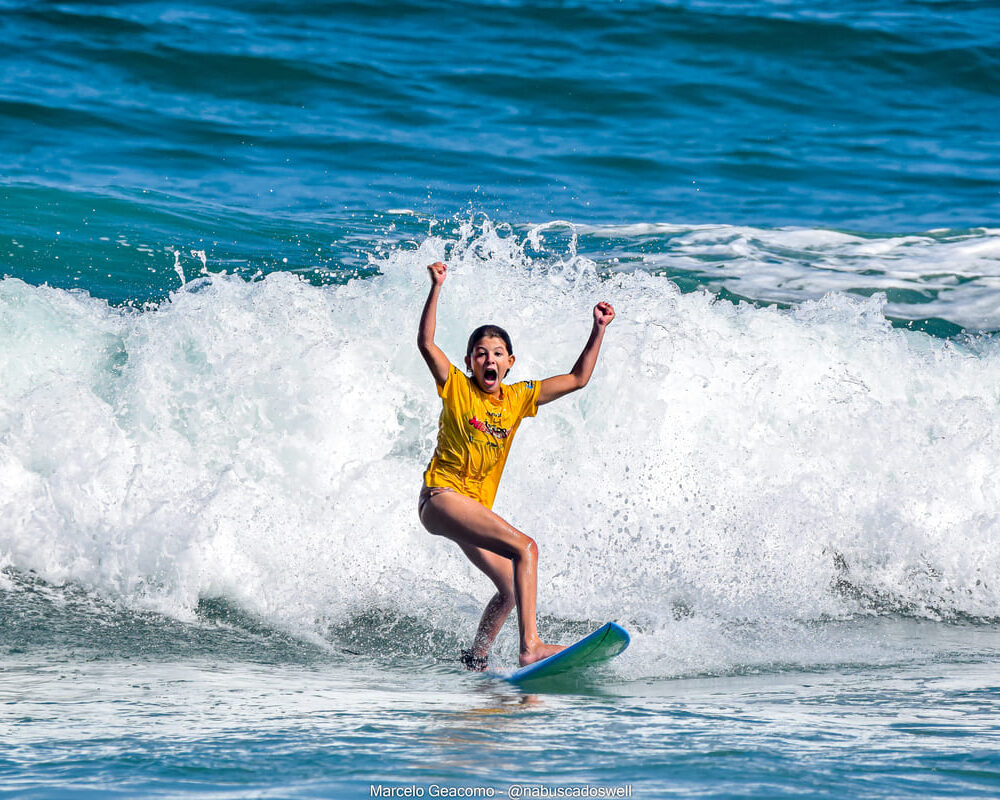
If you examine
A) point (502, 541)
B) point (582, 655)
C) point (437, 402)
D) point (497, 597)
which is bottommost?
point (582, 655)

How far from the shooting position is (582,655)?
5.21 m

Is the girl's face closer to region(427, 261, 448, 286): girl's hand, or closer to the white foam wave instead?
region(427, 261, 448, 286): girl's hand

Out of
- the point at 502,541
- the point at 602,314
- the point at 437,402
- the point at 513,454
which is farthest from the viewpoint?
the point at 437,402

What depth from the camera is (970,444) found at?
877cm

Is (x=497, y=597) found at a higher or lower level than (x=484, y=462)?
lower

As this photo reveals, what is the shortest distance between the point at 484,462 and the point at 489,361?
1.58 ft

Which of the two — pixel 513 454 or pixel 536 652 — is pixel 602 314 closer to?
pixel 536 652

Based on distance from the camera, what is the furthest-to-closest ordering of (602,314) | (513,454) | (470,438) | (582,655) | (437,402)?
(437,402), (513,454), (602,314), (470,438), (582,655)

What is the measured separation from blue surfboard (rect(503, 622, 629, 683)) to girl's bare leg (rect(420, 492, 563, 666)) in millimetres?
86

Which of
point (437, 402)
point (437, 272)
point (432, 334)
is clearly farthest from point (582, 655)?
point (437, 402)

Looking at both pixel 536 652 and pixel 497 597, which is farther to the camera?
pixel 497 597

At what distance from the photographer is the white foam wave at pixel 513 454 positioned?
7.16 m

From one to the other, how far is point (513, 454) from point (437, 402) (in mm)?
680

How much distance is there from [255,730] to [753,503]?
470 centimetres
